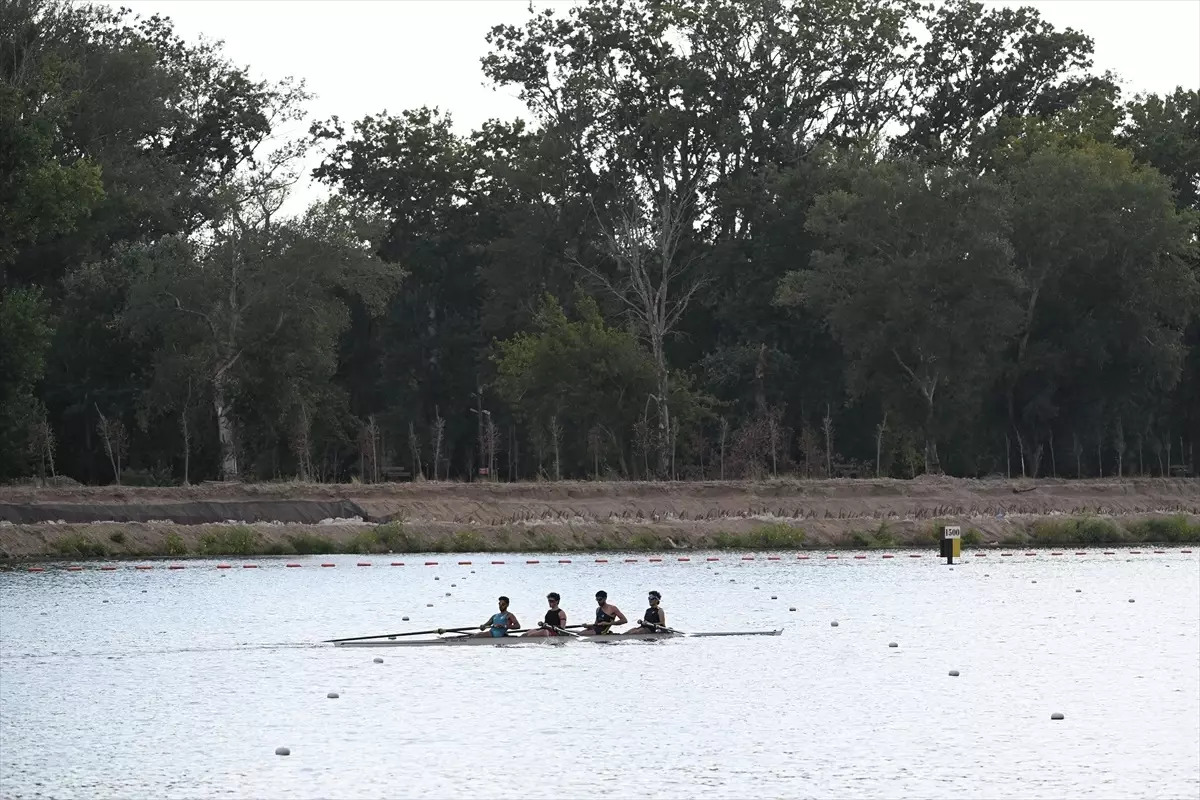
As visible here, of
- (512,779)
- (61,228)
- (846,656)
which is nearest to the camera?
(512,779)

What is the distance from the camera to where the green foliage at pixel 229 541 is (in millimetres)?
71375

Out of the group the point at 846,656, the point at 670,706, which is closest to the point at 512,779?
the point at 670,706

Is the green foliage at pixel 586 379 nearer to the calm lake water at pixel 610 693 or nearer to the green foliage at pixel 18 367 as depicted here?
the green foliage at pixel 18 367

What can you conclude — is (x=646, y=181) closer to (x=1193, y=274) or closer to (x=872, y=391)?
(x=872, y=391)

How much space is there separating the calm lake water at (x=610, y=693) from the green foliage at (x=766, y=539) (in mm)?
13437

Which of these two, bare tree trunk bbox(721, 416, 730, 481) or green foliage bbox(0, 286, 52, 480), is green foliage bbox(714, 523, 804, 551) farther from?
green foliage bbox(0, 286, 52, 480)

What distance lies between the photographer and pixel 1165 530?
267 feet

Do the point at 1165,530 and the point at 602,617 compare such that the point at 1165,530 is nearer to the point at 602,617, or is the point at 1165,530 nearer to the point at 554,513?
the point at 554,513

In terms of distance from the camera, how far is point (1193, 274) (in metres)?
96.0

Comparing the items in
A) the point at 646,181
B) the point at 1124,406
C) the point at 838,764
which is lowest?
the point at 838,764

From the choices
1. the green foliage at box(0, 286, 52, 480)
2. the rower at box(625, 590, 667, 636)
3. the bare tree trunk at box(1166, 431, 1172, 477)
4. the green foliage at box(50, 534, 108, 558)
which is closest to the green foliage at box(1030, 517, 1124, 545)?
the bare tree trunk at box(1166, 431, 1172, 477)

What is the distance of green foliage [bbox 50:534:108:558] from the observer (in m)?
69.5

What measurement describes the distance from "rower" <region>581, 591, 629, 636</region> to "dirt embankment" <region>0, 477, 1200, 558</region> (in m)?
30.3

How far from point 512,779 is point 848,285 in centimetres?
6909
